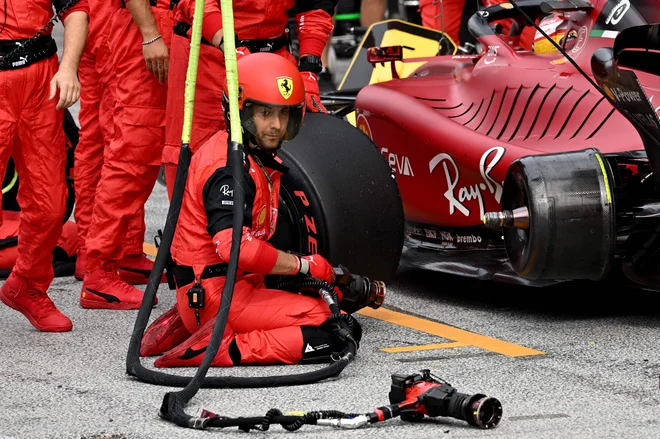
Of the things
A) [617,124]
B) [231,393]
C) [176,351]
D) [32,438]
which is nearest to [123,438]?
[32,438]

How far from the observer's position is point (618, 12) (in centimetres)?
561

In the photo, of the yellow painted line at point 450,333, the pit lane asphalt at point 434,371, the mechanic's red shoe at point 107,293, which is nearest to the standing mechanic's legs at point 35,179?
the pit lane asphalt at point 434,371

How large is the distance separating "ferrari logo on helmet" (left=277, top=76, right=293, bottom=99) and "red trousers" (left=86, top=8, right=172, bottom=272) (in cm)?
148

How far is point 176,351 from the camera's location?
4.73 m

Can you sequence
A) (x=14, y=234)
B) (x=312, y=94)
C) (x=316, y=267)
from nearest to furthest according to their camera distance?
(x=316, y=267), (x=312, y=94), (x=14, y=234)

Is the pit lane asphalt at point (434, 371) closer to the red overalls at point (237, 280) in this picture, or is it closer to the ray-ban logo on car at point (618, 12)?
the red overalls at point (237, 280)

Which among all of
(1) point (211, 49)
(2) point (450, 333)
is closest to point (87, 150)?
(1) point (211, 49)

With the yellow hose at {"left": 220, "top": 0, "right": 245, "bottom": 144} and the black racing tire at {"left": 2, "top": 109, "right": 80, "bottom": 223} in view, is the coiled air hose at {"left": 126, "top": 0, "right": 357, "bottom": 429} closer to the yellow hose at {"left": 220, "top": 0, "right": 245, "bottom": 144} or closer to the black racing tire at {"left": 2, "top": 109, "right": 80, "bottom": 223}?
the yellow hose at {"left": 220, "top": 0, "right": 245, "bottom": 144}

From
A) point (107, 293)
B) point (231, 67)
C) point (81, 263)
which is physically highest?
point (231, 67)

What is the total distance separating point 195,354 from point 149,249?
287 centimetres

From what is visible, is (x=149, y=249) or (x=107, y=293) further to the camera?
(x=149, y=249)

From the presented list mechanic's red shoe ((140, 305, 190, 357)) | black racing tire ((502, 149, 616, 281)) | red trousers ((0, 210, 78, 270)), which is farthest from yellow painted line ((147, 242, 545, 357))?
red trousers ((0, 210, 78, 270))

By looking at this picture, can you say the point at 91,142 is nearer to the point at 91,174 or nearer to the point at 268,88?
the point at 91,174

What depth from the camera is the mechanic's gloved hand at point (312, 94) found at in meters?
5.73
